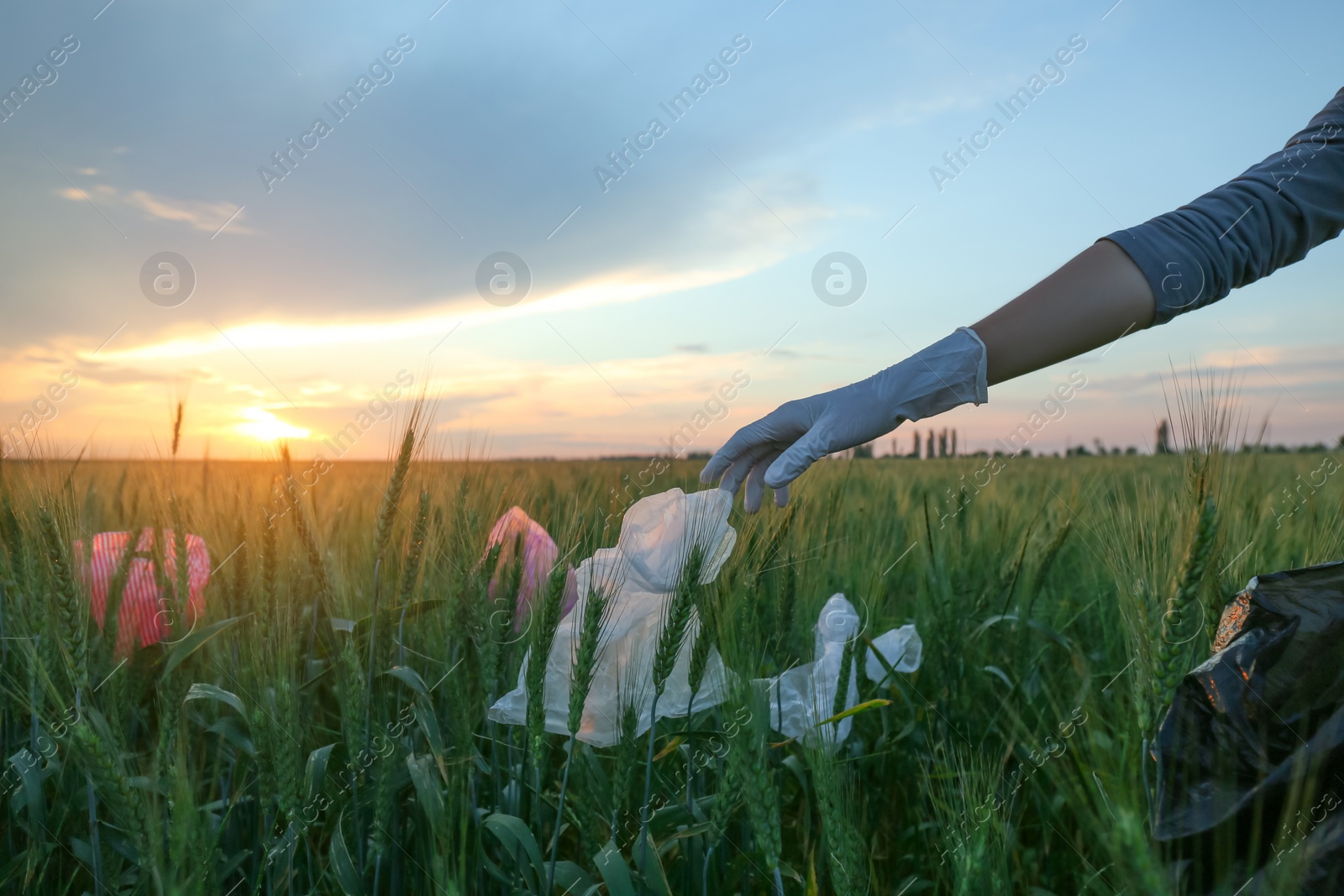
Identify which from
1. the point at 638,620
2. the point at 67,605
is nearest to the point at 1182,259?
the point at 638,620

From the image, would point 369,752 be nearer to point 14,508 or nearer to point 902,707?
point 14,508

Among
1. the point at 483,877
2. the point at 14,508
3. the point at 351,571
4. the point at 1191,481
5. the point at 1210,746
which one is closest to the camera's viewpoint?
the point at 1210,746

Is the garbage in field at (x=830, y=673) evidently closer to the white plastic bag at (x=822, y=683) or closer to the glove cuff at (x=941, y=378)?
the white plastic bag at (x=822, y=683)

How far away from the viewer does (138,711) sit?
4.84 ft

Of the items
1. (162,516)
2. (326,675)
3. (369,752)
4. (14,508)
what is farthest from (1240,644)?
(14,508)

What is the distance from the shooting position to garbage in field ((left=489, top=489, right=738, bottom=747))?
1240mm

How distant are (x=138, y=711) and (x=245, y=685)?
0.42 meters

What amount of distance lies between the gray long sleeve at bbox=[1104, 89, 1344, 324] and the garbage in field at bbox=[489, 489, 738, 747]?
79 cm

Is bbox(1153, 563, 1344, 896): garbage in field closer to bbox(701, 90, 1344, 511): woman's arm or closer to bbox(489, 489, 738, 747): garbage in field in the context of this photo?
bbox(701, 90, 1344, 511): woman's arm

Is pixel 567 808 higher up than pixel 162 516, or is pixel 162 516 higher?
pixel 162 516

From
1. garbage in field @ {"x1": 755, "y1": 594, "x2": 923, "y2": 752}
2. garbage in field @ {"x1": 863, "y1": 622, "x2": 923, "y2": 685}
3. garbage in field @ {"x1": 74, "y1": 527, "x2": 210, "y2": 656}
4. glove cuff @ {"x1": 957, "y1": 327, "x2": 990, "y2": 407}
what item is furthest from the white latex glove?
garbage in field @ {"x1": 74, "y1": 527, "x2": 210, "y2": 656}

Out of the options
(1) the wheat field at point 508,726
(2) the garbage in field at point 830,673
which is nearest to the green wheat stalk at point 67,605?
(1) the wheat field at point 508,726

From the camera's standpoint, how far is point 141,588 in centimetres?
157

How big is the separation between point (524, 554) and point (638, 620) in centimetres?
24
